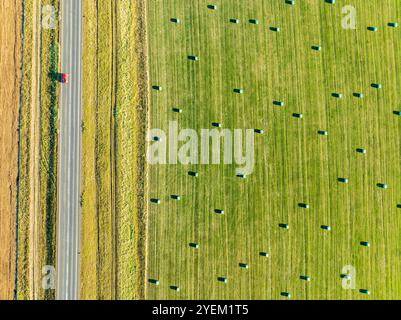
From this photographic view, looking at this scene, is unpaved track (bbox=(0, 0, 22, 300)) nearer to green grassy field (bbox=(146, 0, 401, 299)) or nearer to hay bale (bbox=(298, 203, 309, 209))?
green grassy field (bbox=(146, 0, 401, 299))

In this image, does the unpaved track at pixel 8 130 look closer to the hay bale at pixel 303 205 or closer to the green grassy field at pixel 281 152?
the green grassy field at pixel 281 152

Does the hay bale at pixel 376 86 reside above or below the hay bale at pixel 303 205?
above

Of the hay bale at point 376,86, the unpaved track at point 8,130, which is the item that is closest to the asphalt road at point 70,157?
the unpaved track at point 8,130

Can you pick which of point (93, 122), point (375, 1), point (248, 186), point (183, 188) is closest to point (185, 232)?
point (183, 188)

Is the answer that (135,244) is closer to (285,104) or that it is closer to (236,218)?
(236,218)

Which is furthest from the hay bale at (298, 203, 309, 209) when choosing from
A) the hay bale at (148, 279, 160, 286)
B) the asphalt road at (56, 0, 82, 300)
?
the asphalt road at (56, 0, 82, 300)
